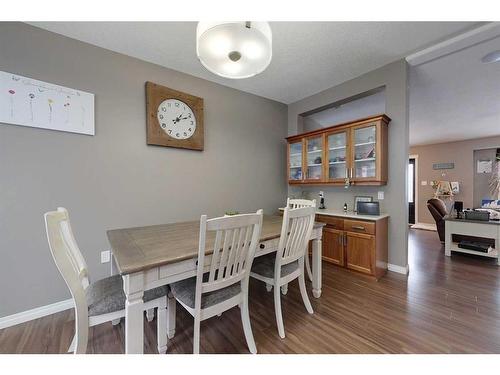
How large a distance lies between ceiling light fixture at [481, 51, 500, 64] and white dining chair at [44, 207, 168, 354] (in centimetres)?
389

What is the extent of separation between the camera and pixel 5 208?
1.71m

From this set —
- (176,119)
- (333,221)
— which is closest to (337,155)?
(333,221)

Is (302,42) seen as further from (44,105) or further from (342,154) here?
(44,105)

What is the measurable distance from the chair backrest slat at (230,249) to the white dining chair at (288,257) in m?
0.32

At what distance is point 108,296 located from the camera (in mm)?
1252

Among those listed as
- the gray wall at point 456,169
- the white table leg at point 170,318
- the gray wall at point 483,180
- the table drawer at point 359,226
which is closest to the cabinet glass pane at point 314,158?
the table drawer at point 359,226

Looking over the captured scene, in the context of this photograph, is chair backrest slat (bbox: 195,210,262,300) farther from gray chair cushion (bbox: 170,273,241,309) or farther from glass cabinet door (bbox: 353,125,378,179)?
glass cabinet door (bbox: 353,125,378,179)

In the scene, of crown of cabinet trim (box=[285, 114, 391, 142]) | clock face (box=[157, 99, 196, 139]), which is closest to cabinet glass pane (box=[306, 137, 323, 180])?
crown of cabinet trim (box=[285, 114, 391, 142])

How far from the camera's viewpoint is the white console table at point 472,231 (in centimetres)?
295

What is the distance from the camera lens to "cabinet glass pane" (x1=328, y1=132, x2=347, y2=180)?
2.91 m

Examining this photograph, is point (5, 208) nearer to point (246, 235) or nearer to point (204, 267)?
point (204, 267)
